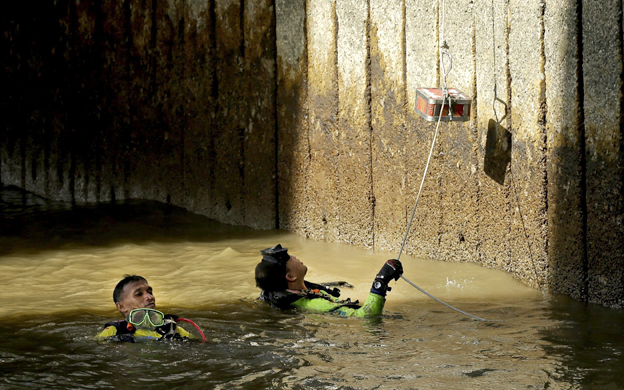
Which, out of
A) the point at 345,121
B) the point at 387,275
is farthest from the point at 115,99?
the point at 387,275

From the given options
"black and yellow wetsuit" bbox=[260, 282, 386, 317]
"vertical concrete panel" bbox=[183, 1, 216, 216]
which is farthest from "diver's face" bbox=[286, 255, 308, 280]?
"vertical concrete panel" bbox=[183, 1, 216, 216]

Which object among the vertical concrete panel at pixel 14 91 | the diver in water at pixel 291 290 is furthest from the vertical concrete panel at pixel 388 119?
the vertical concrete panel at pixel 14 91

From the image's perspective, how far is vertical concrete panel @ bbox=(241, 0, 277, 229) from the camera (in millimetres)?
7207

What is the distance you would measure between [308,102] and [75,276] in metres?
2.57

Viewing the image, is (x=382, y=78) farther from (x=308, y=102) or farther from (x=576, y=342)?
(x=576, y=342)

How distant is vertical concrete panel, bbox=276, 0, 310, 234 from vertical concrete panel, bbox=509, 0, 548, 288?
2.31 metres

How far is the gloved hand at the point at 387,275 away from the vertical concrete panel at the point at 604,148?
4.07 feet

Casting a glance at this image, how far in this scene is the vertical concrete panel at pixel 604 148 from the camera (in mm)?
4379

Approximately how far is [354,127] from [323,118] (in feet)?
1.36

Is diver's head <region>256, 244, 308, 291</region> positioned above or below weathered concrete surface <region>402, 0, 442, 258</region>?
below

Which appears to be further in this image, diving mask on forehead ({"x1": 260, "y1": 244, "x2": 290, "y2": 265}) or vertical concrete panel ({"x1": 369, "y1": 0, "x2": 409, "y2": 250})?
vertical concrete panel ({"x1": 369, "y1": 0, "x2": 409, "y2": 250})

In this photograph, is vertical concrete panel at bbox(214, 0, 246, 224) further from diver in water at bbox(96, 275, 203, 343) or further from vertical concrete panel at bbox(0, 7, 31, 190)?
vertical concrete panel at bbox(0, 7, 31, 190)

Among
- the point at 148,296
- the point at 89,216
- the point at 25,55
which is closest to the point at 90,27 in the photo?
the point at 25,55

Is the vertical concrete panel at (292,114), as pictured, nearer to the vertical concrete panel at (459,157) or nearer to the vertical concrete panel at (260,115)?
the vertical concrete panel at (260,115)
